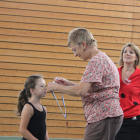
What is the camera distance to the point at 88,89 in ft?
5.67

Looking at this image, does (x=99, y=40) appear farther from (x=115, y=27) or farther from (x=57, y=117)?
(x=57, y=117)

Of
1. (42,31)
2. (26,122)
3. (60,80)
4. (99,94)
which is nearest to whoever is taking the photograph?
(99,94)

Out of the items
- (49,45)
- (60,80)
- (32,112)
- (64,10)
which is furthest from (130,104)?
(64,10)

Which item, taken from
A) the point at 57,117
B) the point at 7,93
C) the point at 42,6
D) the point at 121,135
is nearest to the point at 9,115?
the point at 7,93

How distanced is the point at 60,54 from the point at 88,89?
2.93 meters

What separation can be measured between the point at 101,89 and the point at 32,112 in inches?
35.9

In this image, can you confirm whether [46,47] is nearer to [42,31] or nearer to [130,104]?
[42,31]

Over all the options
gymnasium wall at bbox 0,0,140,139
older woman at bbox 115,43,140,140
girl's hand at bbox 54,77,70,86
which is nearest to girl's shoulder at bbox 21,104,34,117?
girl's hand at bbox 54,77,70,86

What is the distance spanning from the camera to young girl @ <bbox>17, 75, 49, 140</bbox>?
2.28 m

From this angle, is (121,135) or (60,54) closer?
(121,135)

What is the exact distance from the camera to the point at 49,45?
4.60 meters

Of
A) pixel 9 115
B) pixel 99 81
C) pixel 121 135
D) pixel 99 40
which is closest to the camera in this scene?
pixel 99 81

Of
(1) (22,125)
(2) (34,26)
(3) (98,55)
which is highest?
(2) (34,26)

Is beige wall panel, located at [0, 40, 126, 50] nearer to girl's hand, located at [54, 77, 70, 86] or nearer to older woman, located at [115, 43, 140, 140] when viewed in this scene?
older woman, located at [115, 43, 140, 140]
